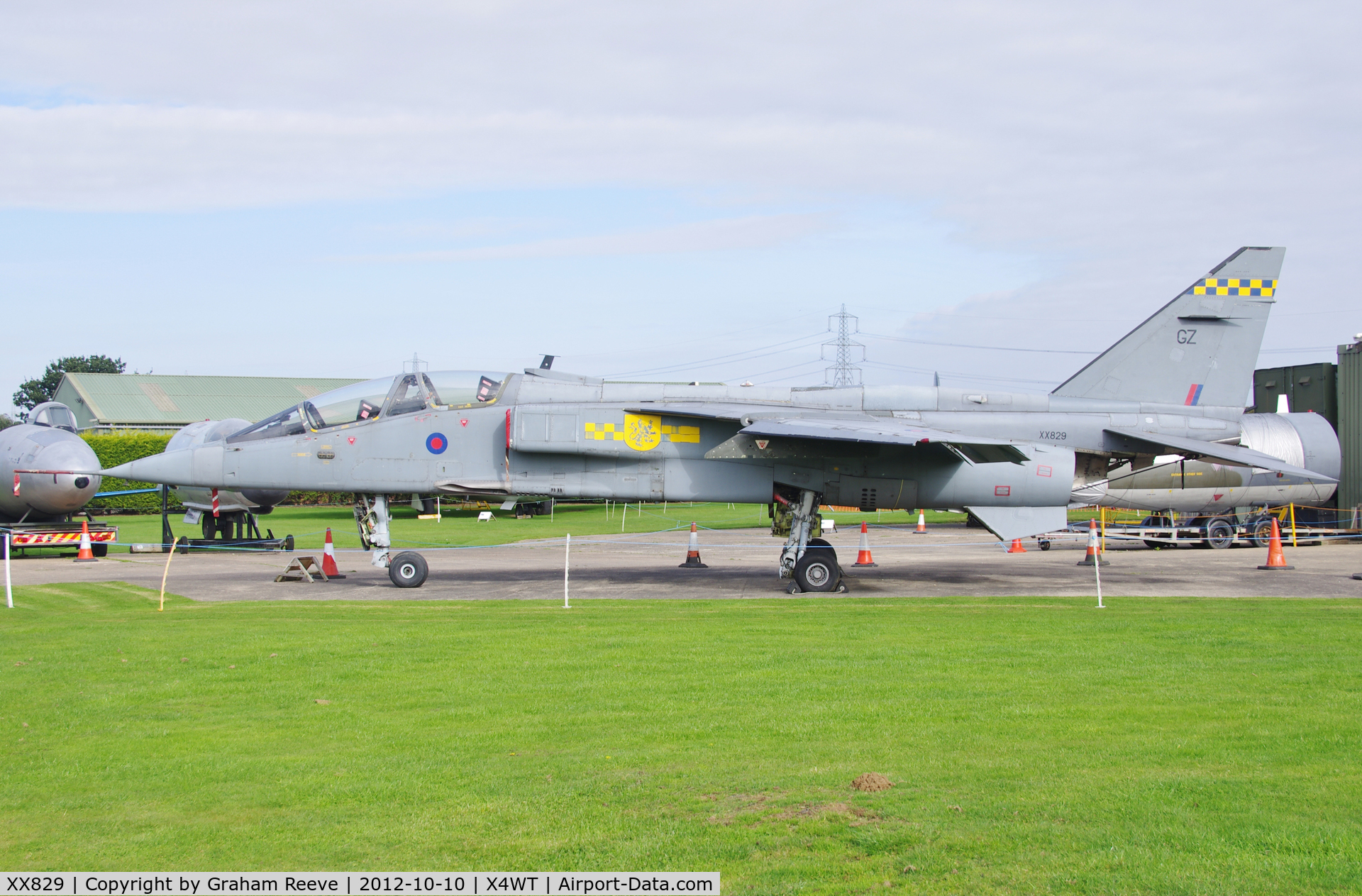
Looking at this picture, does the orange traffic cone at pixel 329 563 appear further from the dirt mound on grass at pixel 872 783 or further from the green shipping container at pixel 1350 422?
the green shipping container at pixel 1350 422

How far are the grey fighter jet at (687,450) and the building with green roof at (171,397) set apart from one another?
5442 cm

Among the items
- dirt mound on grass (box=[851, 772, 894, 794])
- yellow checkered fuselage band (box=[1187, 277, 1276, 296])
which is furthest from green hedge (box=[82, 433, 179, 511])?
dirt mound on grass (box=[851, 772, 894, 794])

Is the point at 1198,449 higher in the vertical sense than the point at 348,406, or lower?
lower

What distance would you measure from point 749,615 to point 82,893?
30.0 ft

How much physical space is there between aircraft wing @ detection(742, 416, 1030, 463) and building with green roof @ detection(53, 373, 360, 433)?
5881cm

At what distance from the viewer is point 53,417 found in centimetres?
2867

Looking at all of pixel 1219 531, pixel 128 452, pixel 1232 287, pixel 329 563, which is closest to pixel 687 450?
pixel 329 563

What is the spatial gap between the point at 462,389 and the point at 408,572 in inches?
126

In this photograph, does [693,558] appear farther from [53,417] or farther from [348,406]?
[53,417]

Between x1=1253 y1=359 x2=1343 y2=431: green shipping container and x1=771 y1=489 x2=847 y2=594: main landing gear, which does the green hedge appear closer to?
x1=771 y1=489 x2=847 y2=594: main landing gear

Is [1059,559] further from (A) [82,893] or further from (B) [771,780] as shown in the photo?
(A) [82,893]

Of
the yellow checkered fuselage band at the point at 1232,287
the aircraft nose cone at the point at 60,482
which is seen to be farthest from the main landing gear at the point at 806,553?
the aircraft nose cone at the point at 60,482

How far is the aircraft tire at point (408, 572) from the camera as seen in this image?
55.3 ft

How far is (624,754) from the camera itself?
6.37 meters
